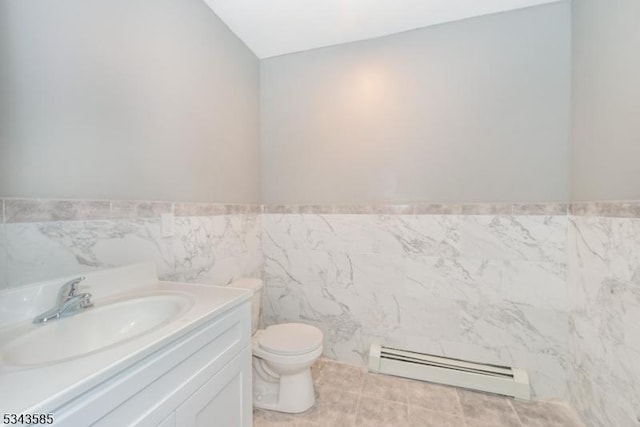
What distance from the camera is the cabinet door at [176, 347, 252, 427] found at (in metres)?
0.81

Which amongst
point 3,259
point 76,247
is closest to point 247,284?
point 76,247

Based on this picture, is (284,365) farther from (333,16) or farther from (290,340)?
(333,16)

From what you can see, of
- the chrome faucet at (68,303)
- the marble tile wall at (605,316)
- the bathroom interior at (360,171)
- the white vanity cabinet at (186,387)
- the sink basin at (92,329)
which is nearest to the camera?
the white vanity cabinet at (186,387)

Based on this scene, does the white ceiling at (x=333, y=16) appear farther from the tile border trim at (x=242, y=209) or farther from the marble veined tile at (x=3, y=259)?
the marble veined tile at (x=3, y=259)

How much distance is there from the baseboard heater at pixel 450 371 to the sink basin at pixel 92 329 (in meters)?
1.44

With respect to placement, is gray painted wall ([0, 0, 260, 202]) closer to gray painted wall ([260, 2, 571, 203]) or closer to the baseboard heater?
gray painted wall ([260, 2, 571, 203])

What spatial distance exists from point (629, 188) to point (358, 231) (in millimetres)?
1346

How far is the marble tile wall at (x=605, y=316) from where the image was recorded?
1126mm

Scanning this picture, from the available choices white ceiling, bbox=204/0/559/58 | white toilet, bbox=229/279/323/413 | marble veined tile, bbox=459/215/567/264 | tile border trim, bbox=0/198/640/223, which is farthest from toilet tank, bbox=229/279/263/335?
white ceiling, bbox=204/0/559/58

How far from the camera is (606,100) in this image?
4.26 feet

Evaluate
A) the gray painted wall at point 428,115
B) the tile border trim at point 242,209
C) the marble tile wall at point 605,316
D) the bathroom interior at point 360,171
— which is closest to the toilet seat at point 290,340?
the bathroom interior at point 360,171

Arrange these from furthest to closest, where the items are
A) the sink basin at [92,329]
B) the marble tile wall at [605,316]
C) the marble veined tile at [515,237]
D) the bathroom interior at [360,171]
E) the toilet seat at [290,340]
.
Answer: the marble veined tile at [515,237] < the toilet seat at [290,340] < the marble tile wall at [605,316] < the bathroom interior at [360,171] < the sink basin at [92,329]

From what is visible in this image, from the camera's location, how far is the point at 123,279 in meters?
1.14

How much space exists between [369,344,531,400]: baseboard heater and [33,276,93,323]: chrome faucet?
1666 mm
